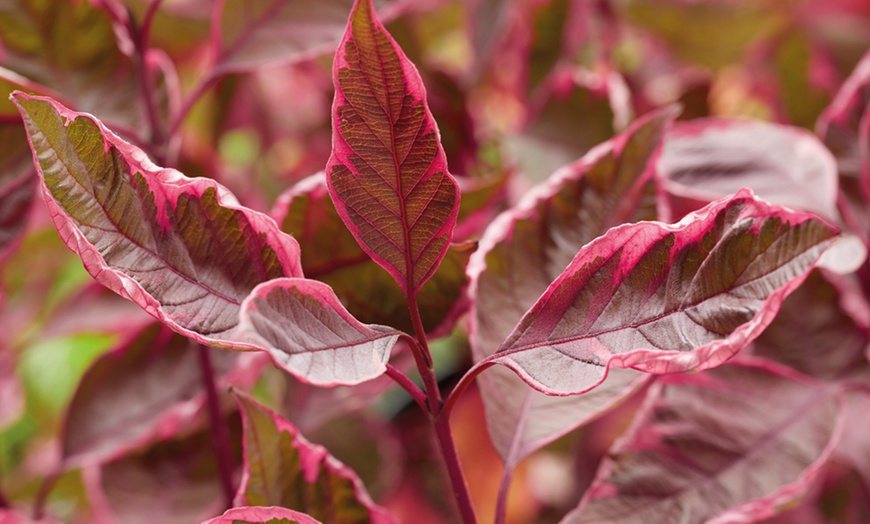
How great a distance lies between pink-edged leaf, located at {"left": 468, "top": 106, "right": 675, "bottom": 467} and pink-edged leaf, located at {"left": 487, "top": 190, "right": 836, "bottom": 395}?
91 mm

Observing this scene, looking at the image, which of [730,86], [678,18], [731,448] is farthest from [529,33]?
[730,86]

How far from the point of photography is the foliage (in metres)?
0.33

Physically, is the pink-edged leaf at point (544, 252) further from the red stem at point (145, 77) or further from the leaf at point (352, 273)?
the red stem at point (145, 77)

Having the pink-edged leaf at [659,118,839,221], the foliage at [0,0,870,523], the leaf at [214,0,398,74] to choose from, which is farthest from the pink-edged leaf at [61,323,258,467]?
the pink-edged leaf at [659,118,839,221]

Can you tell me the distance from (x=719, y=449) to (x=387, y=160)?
323 millimetres

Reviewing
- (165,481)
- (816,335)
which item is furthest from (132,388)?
(816,335)

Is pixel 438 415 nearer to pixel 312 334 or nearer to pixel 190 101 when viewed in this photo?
pixel 312 334

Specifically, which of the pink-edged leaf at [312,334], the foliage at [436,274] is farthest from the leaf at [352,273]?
the pink-edged leaf at [312,334]

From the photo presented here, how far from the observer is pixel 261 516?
354 mm

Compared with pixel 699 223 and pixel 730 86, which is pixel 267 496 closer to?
pixel 699 223

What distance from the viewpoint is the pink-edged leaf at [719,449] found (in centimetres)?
46

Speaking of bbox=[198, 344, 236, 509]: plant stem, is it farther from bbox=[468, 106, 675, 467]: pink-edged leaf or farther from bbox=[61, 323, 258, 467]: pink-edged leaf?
bbox=[468, 106, 675, 467]: pink-edged leaf

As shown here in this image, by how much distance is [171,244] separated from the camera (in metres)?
0.35

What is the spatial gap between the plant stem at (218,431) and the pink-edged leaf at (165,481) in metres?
0.09
